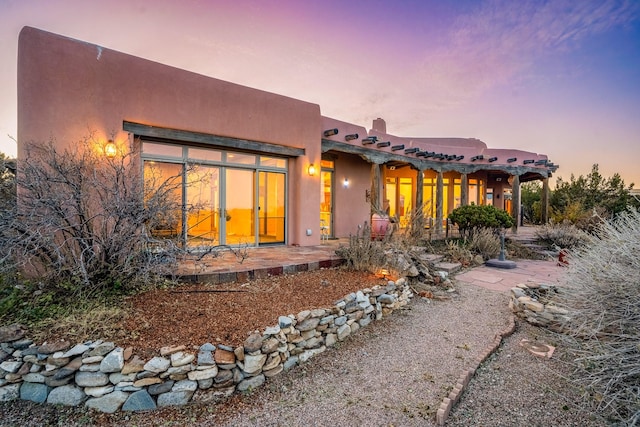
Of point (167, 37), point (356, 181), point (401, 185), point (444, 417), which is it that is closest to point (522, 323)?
point (444, 417)

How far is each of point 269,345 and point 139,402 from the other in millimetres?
1191

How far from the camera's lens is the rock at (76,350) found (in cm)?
270

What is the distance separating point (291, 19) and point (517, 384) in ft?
30.4

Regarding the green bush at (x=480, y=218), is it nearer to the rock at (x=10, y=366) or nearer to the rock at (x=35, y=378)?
the rock at (x=35, y=378)

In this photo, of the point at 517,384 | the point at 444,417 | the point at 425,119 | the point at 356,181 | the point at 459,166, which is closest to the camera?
the point at 444,417

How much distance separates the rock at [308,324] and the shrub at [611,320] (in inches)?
101

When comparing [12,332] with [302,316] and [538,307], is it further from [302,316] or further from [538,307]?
[538,307]

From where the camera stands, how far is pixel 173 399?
8.79 feet

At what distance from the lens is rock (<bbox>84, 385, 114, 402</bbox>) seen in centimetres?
265

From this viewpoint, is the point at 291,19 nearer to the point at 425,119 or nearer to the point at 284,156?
the point at 284,156

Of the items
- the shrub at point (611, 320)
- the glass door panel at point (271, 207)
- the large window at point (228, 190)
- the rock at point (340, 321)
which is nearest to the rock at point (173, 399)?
the rock at point (340, 321)

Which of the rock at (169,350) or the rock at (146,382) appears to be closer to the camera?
the rock at (146,382)

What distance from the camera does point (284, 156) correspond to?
8133mm

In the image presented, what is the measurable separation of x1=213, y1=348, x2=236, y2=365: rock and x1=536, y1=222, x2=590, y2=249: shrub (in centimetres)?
1014
